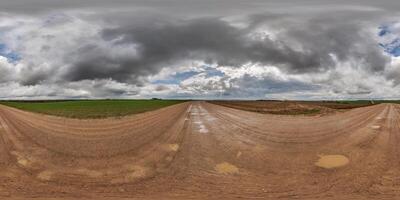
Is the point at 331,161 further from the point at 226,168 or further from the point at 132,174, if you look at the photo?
the point at 132,174

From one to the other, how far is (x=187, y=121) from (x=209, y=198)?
33.4 feet

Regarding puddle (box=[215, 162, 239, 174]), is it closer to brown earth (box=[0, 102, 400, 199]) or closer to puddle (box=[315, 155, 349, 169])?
brown earth (box=[0, 102, 400, 199])

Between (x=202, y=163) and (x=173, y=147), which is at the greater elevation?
(x=173, y=147)

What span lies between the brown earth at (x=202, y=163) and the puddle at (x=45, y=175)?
24 mm

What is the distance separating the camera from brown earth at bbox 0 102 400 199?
8.81 m

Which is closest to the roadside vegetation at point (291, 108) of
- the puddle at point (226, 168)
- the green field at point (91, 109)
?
the green field at point (91, 109)

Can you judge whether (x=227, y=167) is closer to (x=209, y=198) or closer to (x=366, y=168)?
(x=209, y=198)

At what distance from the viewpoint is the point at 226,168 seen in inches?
412

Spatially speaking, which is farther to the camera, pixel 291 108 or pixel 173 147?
pixel 291 108

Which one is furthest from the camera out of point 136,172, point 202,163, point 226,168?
point 202,163

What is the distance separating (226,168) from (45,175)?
4.47 metres

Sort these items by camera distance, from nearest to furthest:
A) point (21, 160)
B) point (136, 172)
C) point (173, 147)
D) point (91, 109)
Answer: point (136, 172), point (21, 160), point (173, 147), point (91, 109)

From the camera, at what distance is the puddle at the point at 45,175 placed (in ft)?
32.0

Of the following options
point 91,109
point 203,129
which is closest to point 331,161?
point 203,129
